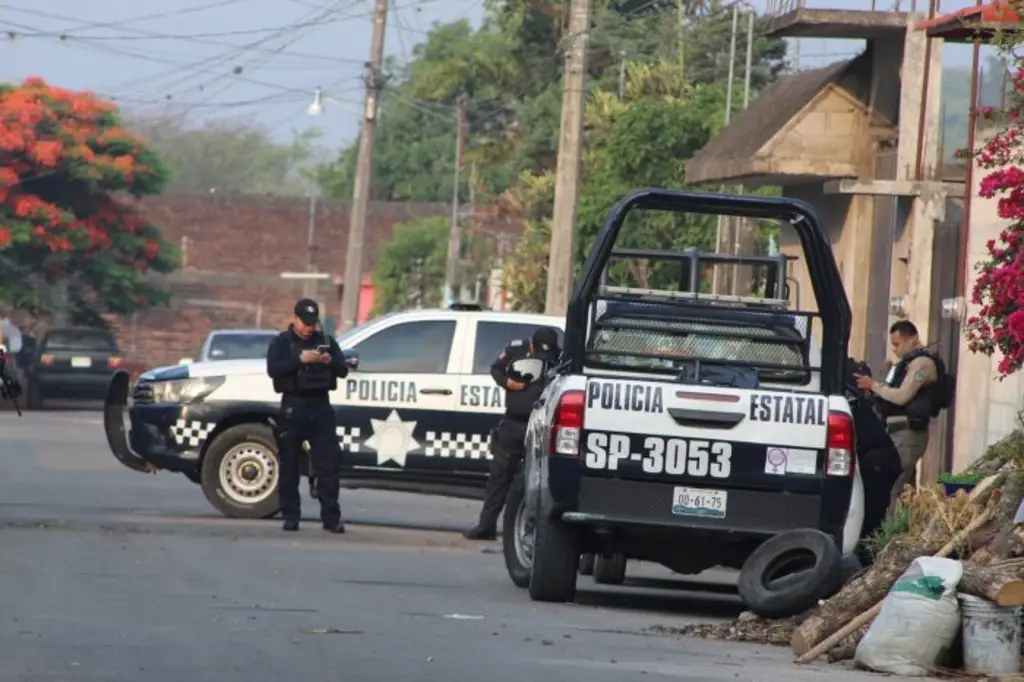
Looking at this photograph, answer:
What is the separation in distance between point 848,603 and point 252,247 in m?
72.1

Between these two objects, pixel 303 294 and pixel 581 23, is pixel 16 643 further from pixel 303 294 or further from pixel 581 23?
pixel 303 294

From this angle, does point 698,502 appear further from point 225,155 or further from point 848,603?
point 225,155

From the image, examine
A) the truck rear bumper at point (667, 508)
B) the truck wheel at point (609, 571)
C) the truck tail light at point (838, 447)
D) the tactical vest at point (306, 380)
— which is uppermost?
the tactical vest at point (306, 380)

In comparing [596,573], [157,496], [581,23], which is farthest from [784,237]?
[596,573]

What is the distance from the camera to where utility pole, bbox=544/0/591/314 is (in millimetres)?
27594

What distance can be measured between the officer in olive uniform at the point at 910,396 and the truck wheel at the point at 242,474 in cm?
519

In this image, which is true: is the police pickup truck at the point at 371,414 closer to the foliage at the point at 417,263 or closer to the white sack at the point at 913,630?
→ the white sack at the point at 913,630

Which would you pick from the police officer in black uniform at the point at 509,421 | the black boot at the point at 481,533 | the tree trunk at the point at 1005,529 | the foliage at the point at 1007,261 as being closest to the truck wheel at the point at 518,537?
the police officer in black uniform at the point at 509,421

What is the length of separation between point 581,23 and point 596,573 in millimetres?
13028

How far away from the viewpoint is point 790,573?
12875mm

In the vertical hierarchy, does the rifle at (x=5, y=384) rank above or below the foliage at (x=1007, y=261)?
below

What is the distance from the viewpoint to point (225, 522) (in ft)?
63.0

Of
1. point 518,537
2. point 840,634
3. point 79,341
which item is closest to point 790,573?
point 840,634

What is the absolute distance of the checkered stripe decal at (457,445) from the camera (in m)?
19.5
